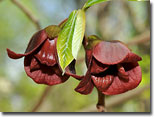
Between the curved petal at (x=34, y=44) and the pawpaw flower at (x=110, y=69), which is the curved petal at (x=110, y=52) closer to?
the pawpaw flower at (x=110, y=69)

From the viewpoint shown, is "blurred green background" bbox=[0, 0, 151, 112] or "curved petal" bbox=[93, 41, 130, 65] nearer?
"curved petal" bbox=[93, 41, 130, 65]

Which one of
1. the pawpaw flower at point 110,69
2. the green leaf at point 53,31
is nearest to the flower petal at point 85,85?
the pawpaw flower at point 110,69

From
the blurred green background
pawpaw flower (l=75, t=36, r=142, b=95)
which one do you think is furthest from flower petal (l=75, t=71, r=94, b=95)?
the blurred green background

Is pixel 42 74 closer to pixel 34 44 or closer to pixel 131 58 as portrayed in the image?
pixel 34 44

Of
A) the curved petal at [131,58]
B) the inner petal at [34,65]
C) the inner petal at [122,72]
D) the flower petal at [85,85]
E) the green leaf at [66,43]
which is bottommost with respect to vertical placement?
the flower petal at [85,85]

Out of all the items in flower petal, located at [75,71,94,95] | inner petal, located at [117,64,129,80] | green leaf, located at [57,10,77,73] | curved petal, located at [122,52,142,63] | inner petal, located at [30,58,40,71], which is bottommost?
flower petal, located at [75,71,94,95]

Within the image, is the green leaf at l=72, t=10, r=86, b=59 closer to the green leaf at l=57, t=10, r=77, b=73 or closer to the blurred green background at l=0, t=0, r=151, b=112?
the green leaf at l=57, t=10, r=77, b=73
